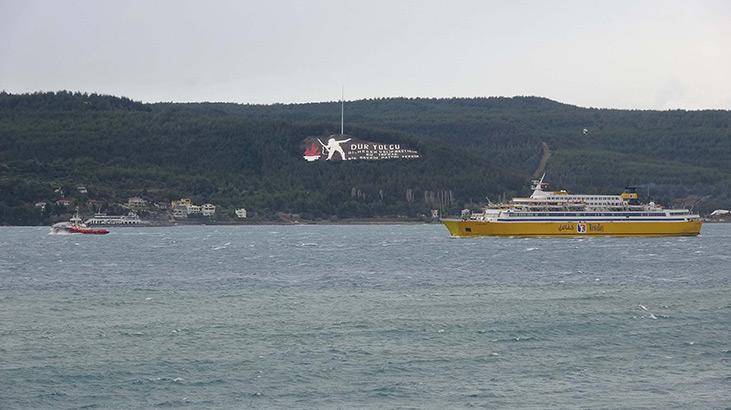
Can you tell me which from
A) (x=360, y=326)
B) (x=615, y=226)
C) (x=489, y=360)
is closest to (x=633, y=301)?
(x=360, y=326)

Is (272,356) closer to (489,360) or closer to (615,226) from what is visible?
(489,360)

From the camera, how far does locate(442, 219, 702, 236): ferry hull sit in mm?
142125

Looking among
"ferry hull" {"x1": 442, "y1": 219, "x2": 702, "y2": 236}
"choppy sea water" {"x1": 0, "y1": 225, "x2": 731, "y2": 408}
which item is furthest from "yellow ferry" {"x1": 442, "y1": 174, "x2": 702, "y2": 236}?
"choppy sea water" {"x1": 0, "y1": 225, "x2": 731, "y2": 408}

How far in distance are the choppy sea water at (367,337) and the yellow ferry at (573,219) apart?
5645 cm

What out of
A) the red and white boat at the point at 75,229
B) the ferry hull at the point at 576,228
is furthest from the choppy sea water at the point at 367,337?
the red and white boat at the point at 75,229

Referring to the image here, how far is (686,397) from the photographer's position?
122 ft

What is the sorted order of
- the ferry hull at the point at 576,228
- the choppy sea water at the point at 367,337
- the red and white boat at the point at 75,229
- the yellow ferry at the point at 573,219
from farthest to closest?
1. the red and white boat at the point at 75,229
2. the yellow ferry at the point at 573,219
3. the ferry hull at the point at 576,228
4. the choppy sea water at the point at 367,337

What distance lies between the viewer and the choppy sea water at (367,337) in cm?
3806

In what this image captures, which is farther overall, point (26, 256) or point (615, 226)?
point (615, 226)

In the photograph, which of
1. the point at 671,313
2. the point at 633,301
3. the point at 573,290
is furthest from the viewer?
the point at 573,290

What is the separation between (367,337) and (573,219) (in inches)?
3891

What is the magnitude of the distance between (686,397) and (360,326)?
16246 mm

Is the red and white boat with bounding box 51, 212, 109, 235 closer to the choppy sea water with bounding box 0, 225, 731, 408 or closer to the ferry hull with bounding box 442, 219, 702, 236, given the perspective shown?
the ferry hull with bounding box 442, 219, 702, 236

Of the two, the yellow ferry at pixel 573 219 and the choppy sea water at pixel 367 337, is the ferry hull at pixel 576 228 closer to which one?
the yellow ferry at pixel 573 219
